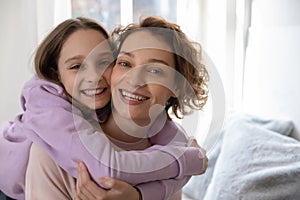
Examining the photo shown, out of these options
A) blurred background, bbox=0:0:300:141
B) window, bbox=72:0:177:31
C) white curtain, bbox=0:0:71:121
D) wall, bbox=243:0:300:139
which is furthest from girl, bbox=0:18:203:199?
wall, bbox=243:0:300:139

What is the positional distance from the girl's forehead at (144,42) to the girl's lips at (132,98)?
0.09 meters

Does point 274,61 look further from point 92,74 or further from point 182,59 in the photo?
point 92,74

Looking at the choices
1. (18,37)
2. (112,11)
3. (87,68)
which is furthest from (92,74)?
(112,11)

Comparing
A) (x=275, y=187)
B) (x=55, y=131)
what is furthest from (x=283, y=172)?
(x=55, y=131)

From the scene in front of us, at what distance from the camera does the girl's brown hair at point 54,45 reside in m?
0.90

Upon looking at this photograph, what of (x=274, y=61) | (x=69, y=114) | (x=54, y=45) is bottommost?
(x=274, y=61)

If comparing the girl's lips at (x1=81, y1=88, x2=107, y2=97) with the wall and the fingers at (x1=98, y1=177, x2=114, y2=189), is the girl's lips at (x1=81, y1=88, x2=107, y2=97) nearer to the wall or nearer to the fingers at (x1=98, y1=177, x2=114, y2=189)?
the fingers at (x1=98, y1=177, x2=114, y2=189)

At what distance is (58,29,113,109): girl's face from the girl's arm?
33 millimetres

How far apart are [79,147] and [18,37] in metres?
0.86

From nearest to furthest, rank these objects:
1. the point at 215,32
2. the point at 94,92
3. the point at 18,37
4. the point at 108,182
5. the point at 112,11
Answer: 1. the point at 108,182
2. the point at 94,92
3. the point at 18,37
4. the point at 112,11
5. the point at 215,32

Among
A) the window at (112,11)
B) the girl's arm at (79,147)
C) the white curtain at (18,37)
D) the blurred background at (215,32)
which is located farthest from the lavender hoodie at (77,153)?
the window at (112,11)

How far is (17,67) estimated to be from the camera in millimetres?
1516

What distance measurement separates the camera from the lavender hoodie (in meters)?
0.77

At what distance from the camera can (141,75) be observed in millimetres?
809
